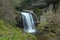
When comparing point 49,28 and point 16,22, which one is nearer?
point 49,28

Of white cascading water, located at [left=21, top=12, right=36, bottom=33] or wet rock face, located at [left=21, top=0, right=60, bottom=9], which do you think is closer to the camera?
white cascading water, located at [left=21, top=12, right=36, bottom=33]

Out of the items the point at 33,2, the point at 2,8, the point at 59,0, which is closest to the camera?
the point at 2,8

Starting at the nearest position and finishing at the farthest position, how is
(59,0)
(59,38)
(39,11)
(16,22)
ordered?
(59,38), (16,22), (59,0), (39,11)

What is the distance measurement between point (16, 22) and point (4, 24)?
113 inches

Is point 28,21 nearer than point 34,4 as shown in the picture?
Yes

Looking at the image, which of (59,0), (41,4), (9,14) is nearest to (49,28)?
(9,14)

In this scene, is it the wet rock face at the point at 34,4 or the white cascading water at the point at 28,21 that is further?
the wet rock face at the point at 34,4

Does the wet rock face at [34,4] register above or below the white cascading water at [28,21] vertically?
above

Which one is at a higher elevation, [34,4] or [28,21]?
[34,4]

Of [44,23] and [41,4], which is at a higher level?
[41,4]

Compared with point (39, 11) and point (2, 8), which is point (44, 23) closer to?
point (2, 8)

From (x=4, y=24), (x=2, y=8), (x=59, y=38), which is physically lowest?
(x=59, y=38)

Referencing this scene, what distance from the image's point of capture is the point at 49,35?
69.6ft

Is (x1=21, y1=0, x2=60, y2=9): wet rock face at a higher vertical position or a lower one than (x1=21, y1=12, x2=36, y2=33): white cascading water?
higher
